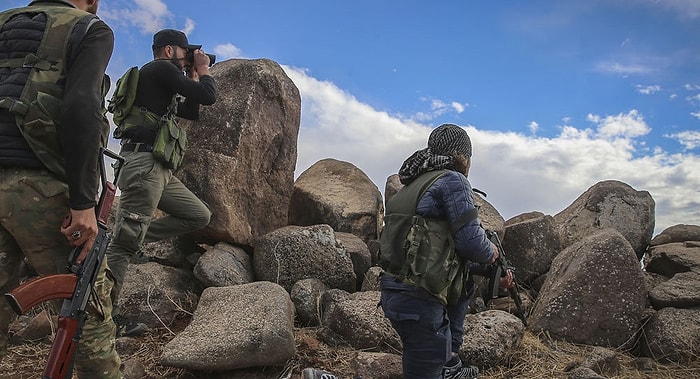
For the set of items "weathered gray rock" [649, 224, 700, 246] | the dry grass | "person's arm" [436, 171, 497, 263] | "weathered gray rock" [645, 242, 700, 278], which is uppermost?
"weathered gray rock" [649, 224, 700, 246]

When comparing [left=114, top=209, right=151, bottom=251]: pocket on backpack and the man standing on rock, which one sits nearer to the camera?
[left=114, top=209, right=151, bottom=251]: pocket on backpack

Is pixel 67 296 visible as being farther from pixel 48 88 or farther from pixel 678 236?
pixel 678 236

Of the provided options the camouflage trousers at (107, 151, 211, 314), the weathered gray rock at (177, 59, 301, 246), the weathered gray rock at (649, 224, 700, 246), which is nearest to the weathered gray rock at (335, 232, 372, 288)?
the weathered gray rock at (177, 59, 301, 246)

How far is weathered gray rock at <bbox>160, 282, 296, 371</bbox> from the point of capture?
4.63 m

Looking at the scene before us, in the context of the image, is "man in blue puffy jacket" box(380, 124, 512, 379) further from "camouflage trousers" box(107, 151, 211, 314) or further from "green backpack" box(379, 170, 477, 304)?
"camouflage trousers" box(107, 151, 211, 314)

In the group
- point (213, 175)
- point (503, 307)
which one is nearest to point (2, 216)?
point (213, 175)

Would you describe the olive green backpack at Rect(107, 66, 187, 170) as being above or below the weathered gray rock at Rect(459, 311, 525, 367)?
above

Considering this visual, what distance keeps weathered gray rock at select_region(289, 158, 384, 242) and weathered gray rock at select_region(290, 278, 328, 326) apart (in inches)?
69.6

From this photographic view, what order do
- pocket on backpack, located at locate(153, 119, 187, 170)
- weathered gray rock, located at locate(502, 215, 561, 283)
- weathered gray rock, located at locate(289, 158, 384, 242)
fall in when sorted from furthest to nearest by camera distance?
weathered gray rock, located at locate(289, 158, 384, 242) < weathered gray rock, located at locate(502, 215, 561, 283) < pocket on backpack, located at locate(153, 119, 187, 170)

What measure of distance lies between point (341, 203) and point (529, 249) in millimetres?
2573

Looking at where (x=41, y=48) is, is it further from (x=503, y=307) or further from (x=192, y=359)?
(x=503, y=307)

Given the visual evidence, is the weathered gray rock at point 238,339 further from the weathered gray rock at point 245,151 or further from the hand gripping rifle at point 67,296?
the hand gripping rifle at point 67,296

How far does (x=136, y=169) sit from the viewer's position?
4.98m

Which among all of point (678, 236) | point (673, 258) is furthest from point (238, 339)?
point (678, 236)
